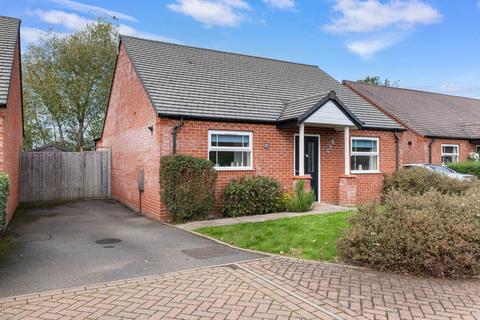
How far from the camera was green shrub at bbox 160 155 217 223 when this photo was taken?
1071 centimetres

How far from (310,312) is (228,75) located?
1231cm

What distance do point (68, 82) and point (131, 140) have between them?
20889mm

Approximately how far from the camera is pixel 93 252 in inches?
294

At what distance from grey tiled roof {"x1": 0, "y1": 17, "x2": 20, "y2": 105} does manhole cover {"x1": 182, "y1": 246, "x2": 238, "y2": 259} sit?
5.97 metres

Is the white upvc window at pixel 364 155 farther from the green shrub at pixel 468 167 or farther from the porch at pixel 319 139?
the green shrub at pixel 468 167

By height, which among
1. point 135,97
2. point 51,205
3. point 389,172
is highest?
point 135,97

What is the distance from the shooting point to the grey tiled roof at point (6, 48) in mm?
9587

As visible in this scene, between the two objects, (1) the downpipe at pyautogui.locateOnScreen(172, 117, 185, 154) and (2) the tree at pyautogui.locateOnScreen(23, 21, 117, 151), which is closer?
(1) the downpipe at pyautogui.locateOnScreen(172, 117, 185, 154)

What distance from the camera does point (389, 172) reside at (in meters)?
15.8

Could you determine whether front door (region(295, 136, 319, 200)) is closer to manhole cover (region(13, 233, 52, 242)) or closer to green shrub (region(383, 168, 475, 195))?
green shrub (region(383, 168, 475, 195))

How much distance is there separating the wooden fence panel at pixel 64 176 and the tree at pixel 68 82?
16745 millimetres

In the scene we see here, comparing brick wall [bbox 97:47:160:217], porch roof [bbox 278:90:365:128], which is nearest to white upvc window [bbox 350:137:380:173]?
porch roof [bbox 278:90:365:128]

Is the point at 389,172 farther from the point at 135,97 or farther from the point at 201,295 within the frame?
the point at 201,295

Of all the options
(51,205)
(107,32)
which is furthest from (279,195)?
(107,32)
